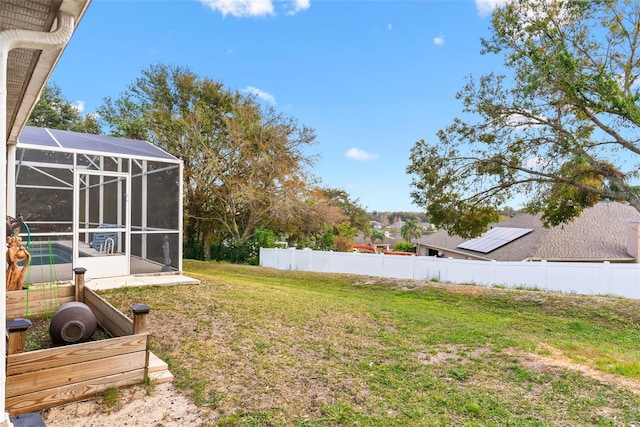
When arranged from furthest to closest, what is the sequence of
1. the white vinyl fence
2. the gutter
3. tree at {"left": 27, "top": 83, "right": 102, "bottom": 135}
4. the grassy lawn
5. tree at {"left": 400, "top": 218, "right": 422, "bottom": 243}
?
tree at {"left": 400, "top": 218, "right": 422, "bottom": 243} → tree at {"left": 27, "top": 83, "right": 102, "bottom": 135} → the white vinyl fence → the grassy lawn → the gutter

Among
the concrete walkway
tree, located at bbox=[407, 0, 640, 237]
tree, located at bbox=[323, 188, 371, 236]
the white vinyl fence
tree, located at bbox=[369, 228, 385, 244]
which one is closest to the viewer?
the concrete walkway

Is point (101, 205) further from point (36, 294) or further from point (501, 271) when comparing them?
point (501, 271)

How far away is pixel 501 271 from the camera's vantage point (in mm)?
10711

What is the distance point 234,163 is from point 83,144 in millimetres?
9873

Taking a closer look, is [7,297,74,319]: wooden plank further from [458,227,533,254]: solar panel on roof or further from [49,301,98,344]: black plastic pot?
[458,227,533,254]: solar panel on roof

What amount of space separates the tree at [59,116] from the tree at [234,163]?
4.08 ft

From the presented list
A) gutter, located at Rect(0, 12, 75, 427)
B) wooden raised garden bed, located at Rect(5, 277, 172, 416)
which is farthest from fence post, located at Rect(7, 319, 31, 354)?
gutter, located at Rect(0, 12, 75, 427)

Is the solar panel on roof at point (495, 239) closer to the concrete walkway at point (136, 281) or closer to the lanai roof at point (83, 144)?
the concrete walkway at point (136, 281)

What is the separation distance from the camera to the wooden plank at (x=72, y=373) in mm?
2654

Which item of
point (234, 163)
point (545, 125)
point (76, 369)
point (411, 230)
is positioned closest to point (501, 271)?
point (545, 125)

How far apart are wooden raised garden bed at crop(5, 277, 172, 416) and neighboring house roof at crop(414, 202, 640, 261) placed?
48.1 ft

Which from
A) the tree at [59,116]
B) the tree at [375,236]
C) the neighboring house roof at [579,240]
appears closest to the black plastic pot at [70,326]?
the neighboring house roof at [579,240]

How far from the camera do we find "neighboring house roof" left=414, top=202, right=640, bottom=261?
16188mm

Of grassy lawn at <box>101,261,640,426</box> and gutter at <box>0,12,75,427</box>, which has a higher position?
gutter at <box>0,12,75,427</box>
